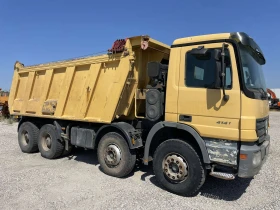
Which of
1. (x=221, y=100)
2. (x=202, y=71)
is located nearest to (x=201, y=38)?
(x=202, y=71)

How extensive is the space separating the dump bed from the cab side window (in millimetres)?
1081

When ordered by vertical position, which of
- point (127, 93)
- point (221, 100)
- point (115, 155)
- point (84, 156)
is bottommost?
point (84, 156)

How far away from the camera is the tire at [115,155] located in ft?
18.2

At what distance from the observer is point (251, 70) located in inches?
180

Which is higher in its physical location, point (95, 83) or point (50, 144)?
point (95, 83)

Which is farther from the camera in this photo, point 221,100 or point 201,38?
point 201,38

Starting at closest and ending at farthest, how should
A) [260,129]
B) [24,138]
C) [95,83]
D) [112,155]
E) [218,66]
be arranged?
1. [218,66]
2. [260,129]
3. [112,155]
4. [95,83]
5. [24,138]

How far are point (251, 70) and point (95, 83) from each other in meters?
3.47

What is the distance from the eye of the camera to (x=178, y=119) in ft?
15.8

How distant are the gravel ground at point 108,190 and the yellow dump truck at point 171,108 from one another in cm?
35

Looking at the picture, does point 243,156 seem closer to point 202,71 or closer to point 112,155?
point 202,71

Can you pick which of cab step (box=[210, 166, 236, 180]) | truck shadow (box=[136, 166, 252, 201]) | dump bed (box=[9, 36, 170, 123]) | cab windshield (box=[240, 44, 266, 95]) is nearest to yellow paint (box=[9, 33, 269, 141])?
dump bed (box=[9, 36, 170, 123])

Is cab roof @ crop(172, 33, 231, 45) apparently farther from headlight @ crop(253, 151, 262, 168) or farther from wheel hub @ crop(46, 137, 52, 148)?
wheel hub @ crop(46, 137, 52, 148)

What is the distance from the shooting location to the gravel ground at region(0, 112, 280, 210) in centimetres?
434
